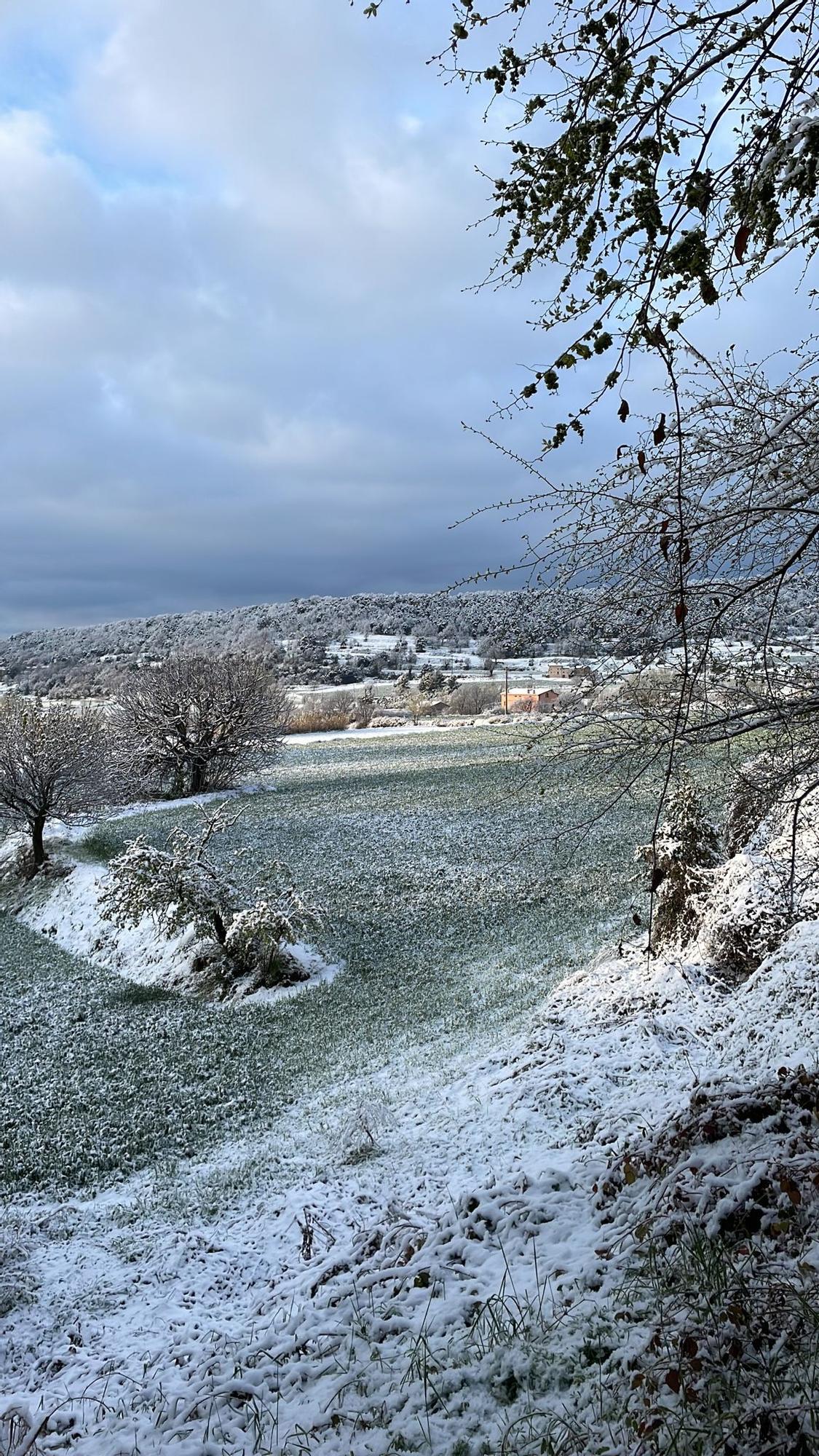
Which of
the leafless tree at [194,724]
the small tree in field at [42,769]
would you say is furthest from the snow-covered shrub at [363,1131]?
the leafless tree at [194,724]

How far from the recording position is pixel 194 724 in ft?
85.8

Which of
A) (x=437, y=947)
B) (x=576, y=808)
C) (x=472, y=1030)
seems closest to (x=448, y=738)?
(x=576, y=808)

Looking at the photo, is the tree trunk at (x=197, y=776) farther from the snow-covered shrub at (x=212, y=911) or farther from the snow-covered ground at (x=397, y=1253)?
the snow-covered ground at (x=397, y=1253)

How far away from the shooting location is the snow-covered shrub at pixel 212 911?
34.7 feet

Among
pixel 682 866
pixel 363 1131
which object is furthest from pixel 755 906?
pixel 363 1131

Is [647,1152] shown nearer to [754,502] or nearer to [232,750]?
[754,502]

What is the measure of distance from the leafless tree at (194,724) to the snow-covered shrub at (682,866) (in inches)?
780

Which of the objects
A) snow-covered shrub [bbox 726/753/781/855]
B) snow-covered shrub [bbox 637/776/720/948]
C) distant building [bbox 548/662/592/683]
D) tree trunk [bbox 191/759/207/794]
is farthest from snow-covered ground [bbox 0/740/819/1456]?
tree trunk [bbox 191/759/207/794]

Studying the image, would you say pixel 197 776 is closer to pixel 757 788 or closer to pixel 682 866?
pixel 682 866

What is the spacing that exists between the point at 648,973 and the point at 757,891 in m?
1.41

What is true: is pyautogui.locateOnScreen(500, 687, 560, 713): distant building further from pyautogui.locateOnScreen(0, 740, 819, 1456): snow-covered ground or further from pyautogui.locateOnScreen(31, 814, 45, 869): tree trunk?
pyautogui.locateOnScreen(0, 740, 819, 1456): snow-covered ground

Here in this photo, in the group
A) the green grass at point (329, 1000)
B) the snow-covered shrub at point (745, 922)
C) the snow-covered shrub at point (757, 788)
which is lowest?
the green grass at point (329, 1000)

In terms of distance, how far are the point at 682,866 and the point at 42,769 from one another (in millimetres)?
15506

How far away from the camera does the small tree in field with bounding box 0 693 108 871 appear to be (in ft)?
59.0
